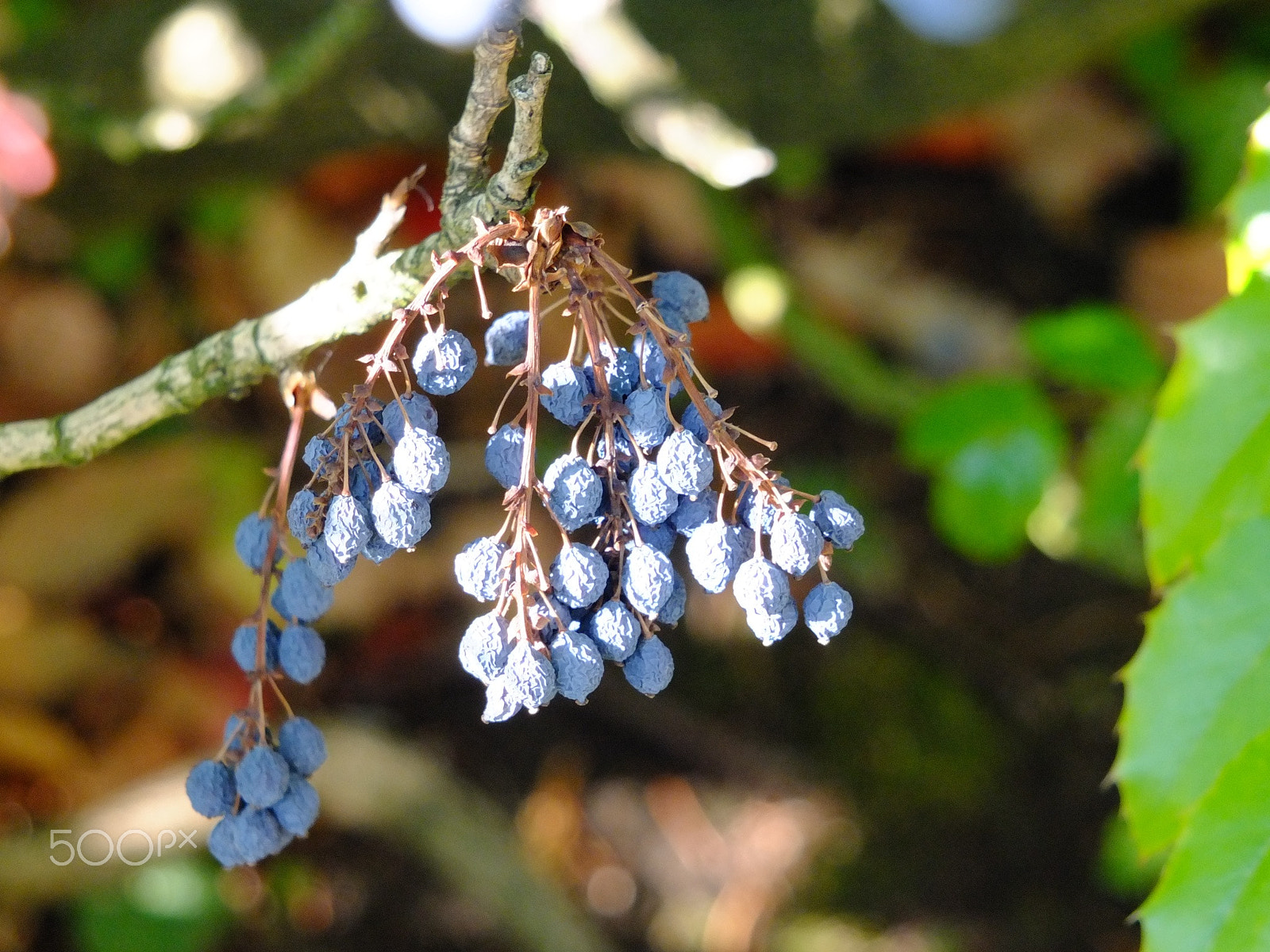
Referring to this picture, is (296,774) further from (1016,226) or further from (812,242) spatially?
(1016,226)

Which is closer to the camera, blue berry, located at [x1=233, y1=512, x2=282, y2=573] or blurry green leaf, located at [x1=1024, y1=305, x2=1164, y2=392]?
blue berry, located at [x1=233, y1=512, x2=282, y2=573]

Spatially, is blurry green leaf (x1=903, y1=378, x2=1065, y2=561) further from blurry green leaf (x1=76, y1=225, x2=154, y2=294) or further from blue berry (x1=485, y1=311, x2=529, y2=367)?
blurry green leaf (x1=76, y1=225, x2=154, y2=294)

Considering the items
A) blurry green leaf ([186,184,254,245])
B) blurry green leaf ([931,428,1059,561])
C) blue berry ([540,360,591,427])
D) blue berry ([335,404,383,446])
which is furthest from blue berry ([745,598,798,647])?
blurry green leaf ([186,184,254,245])

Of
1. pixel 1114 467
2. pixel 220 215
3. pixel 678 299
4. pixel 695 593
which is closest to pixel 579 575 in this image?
pixel 678 299

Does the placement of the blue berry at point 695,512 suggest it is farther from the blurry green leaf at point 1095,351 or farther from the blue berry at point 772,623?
the blurry green leaf at point 1095,351

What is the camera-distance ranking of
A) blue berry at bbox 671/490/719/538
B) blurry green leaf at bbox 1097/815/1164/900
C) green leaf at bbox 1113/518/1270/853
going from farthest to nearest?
1. blurry green leaf at bbox 1097/815/1164/900
2. green leaf at bbox 1113/518/1270/853
3. blue berry at bbox 671/490/719/538

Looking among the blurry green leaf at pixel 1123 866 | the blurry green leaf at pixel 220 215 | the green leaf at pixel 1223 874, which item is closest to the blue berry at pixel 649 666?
the green leaf at pixel 1223 874

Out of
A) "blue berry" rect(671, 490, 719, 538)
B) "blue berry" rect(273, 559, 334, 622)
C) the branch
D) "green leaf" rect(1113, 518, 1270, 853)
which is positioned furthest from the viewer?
"green leaf" rect(1113, 518, 1270, 853)

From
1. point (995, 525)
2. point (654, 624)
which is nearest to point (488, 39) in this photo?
point (654, 624)
